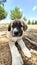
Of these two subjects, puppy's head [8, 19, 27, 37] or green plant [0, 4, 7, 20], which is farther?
green plant [0, 4, 7, 20]

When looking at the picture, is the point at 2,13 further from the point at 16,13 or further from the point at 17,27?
the point at 17,27

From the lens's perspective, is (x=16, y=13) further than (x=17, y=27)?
Yes

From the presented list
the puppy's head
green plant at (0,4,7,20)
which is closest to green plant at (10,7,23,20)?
green plant at (0,4,7,20)

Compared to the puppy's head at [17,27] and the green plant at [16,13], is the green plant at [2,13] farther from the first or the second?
the puppy's head at [17,27]

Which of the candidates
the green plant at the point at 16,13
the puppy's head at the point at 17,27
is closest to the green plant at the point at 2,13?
the green plant at the point at 16,13

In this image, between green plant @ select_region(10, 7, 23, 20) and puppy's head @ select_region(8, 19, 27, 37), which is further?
green plant @ select_region(10, 7, 23, 20)

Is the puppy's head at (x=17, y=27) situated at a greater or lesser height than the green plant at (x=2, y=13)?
greater

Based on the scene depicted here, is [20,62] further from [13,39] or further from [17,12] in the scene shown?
[17,12]

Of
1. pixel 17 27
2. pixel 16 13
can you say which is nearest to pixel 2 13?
pixel 16 13

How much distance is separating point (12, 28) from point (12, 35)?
0.23m

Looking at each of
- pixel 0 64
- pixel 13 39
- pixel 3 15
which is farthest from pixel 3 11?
pixel 0 64

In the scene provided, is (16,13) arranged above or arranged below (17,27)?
below

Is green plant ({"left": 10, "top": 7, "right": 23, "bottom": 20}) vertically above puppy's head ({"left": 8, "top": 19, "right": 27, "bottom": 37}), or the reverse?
puppy's head ({"left": 8, "top": 19, "right": 27, "bottom": 37})

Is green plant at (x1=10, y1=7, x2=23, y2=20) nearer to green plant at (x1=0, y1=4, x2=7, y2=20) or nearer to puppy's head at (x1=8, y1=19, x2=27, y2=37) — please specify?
green plant at (x1=0, y1=4, x2=7, y2=20)
